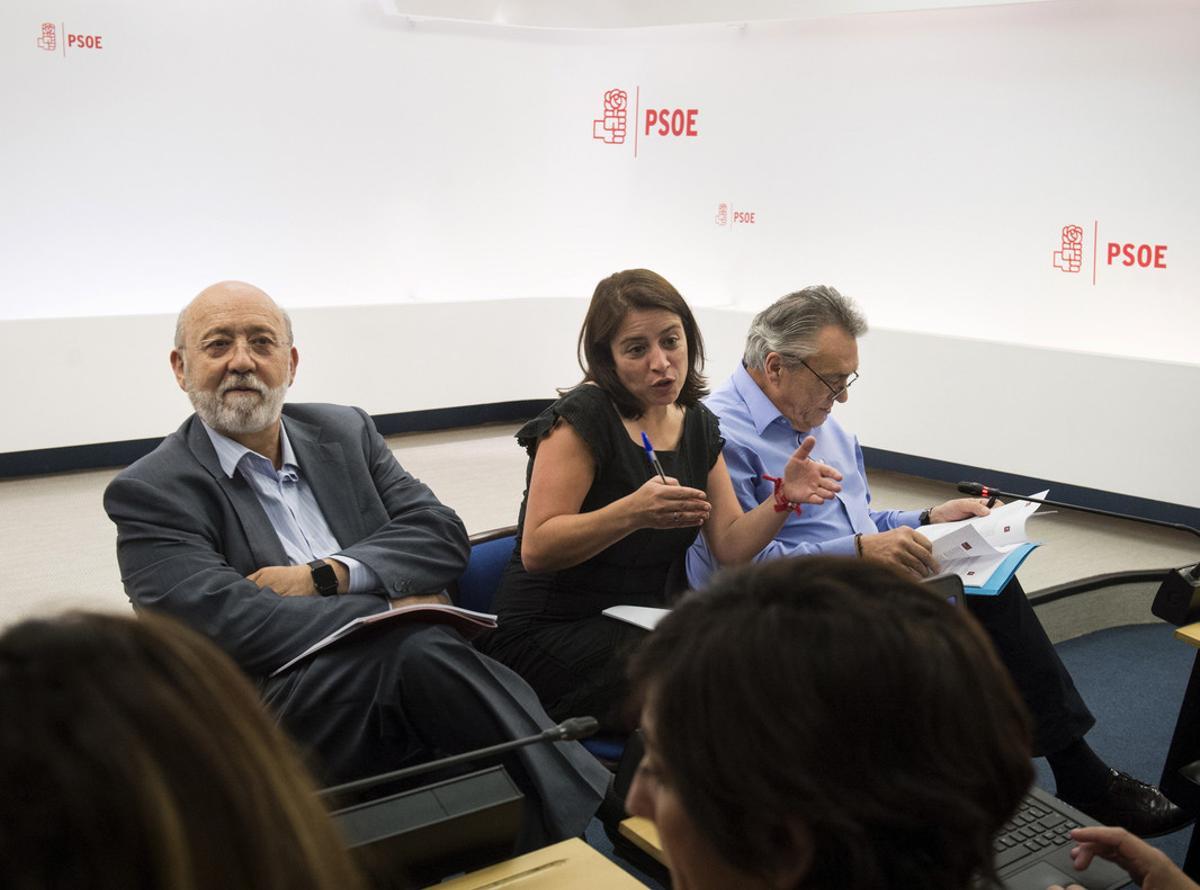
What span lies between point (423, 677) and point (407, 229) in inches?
188

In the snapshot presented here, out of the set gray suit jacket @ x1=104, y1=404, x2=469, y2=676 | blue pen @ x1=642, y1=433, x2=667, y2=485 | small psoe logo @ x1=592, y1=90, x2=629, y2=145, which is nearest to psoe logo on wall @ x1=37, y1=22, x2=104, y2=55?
small psoe logo @ x1=592, y1=90, x2=629, y2=145

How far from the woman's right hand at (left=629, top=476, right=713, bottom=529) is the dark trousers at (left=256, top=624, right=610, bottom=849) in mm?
414

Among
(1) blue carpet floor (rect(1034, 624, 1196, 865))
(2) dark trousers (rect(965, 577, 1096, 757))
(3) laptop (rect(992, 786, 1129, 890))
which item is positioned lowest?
(1) blue carpet floor (rect(1034, 624, 1196, 865))

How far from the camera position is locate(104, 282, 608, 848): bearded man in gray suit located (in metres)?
1.96

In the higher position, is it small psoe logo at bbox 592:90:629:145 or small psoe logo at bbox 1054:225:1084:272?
small psoe logo at bbox 592:90:629:145

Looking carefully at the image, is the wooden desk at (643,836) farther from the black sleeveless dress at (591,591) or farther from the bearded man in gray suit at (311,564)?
the black sleeveless dress at (591,591)

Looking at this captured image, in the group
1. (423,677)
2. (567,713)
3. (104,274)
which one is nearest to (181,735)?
(423,677)

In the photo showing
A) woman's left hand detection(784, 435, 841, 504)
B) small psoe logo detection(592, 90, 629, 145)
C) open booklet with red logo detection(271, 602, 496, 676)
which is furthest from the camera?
small psoe logo detection(592, 90, 629, 145)

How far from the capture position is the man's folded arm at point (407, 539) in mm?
2270

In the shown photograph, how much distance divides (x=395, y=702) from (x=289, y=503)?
0.58 meters

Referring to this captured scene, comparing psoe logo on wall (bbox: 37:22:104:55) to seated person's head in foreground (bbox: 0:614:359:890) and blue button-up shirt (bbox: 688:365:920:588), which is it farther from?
seated person's head in foreground (bbox: 0:614:359:890)

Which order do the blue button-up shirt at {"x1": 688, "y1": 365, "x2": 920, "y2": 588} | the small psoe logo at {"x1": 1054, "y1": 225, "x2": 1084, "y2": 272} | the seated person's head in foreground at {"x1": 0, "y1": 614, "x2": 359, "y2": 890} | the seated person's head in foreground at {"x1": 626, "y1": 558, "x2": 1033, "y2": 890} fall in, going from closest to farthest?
the seated person's head in foreground at {"x1": 0, "y1": 614, "x2": 359, "y2": 890} → the seated person's head in foreground at {"x1": 626, "y1": 558, "x2": 1033, "y2": 890} → the blue button-up shirt at {"x1": 688, "y1": 365, "x2": 920, "y2": 588} → the small psoe logo at {"x1": 1054, "y1": 225, "x2": 1084, "y2": 272}

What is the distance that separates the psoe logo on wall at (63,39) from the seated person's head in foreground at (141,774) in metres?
5.20

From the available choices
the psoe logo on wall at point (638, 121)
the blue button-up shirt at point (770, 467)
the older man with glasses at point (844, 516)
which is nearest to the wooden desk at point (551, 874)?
the older man with glasses at point (844, 516)
